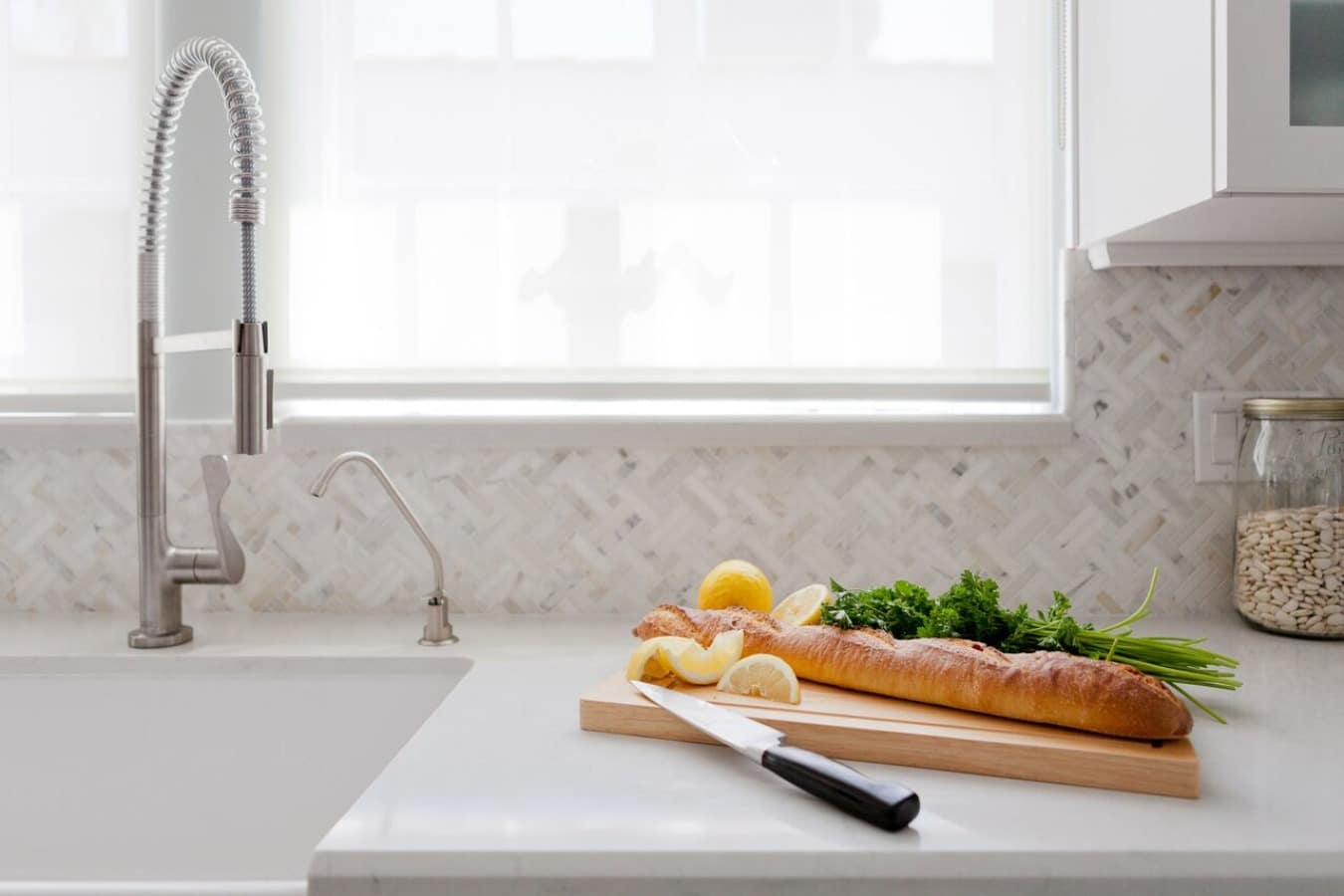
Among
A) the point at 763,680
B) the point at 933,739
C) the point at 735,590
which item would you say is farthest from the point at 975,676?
the point at 735,590

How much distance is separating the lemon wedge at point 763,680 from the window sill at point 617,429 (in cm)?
47

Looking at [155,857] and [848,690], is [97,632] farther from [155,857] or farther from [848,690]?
[848,690]

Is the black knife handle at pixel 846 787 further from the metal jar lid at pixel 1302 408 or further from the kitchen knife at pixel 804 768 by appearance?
the metal jar lid at pixel 1302 408

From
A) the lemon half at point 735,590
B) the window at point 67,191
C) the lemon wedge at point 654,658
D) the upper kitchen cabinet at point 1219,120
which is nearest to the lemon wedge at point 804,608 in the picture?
the lemon half at point 735,590

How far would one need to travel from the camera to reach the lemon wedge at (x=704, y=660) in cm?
89

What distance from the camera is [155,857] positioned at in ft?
3.57

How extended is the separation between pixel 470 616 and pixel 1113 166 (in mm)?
950

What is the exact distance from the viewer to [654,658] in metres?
0.90

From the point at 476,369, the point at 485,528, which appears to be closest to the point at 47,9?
the point at 476,369

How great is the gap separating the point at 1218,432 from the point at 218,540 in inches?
48.5

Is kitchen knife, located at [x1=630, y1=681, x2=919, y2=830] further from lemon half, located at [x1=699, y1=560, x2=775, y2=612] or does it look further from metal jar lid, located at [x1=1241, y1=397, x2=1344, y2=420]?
metal jar lid, located at [x1=1241, y1=397, x2=1344, y2=420]

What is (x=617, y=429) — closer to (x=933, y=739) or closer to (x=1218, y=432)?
(x=933, y=739)

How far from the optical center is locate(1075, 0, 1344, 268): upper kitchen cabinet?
895 mm

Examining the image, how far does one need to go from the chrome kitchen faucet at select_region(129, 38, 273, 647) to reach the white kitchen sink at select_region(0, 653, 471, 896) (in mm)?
76
